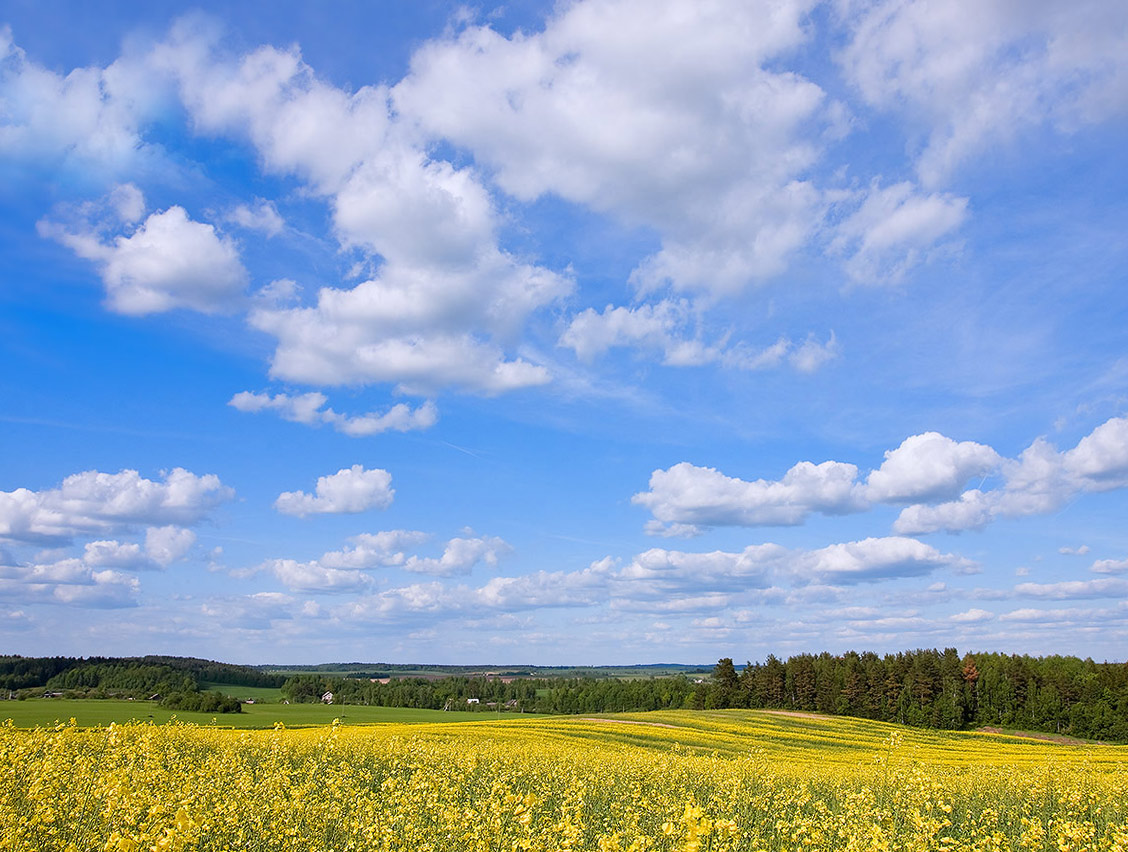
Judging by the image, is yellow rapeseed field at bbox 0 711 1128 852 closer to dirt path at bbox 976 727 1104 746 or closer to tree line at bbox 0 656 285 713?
dirt path at bbox 976 727 1104 746

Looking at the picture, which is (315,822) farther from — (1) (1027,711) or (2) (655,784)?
(1) (1027,711)

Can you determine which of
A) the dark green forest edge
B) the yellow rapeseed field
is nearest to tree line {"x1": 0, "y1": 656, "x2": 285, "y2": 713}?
the dark green forest edge

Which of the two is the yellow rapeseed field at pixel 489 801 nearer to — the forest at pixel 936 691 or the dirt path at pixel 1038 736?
the dirt path at pixel 1038 736

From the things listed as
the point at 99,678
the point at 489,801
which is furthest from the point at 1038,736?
the point at 99,678

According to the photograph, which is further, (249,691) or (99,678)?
(249,691)

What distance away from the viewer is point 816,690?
94.0 metres

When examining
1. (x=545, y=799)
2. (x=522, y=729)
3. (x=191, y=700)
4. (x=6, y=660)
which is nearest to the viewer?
(x=545, y=799)

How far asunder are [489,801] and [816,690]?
96.0 m

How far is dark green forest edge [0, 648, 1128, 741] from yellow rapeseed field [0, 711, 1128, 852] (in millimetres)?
69779

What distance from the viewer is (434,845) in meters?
8.94

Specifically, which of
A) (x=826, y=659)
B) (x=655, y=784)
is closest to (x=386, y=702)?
(x=826, y=659)

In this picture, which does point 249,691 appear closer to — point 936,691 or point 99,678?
point 99,678

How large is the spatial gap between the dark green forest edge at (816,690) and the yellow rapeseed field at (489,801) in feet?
229

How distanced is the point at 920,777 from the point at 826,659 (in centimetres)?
9803
